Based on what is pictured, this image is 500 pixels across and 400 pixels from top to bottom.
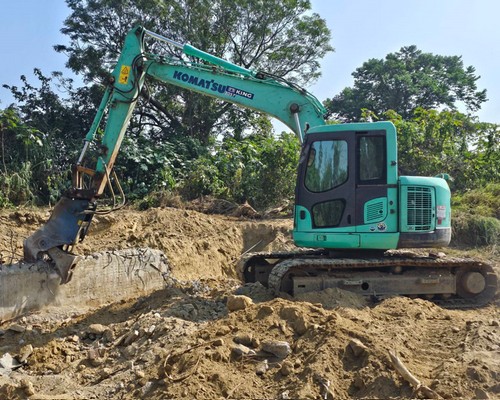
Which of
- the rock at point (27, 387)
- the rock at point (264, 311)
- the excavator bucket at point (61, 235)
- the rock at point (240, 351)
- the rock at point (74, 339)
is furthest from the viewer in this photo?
the excavator bucket at point (61, 235)

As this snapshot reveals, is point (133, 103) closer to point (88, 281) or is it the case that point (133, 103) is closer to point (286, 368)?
point (88, 281)

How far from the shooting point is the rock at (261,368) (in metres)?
4.49

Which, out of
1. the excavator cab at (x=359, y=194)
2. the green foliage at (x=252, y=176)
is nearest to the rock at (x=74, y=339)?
the excavator cab at (x=359, y=194)

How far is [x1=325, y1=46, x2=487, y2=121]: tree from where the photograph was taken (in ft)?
92.8

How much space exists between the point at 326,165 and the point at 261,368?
3.04m

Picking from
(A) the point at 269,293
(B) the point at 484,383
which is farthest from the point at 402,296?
(B) the point at 484,383

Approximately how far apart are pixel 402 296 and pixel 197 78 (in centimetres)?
393

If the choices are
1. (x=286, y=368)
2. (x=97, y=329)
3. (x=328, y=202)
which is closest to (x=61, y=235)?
(x=97, y=329)

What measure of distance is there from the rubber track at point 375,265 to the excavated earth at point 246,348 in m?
0.22

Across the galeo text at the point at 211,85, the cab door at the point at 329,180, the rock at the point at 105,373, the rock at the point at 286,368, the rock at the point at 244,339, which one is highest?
the galeo text at the point at 211,85

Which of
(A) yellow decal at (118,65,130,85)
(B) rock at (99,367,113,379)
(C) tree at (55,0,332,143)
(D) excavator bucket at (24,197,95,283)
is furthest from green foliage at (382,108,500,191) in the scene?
(B) rock at (99,367,113,379)

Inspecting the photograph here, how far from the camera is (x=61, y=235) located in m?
6.82

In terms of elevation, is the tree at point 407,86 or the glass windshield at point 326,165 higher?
the tree at point 407,86

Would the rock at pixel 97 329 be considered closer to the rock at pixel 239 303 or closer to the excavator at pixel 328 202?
the excavator at pixel 328 202
